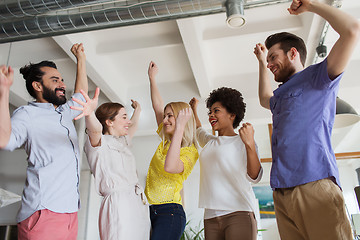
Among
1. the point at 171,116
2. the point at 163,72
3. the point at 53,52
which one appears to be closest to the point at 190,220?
the point at 163,72

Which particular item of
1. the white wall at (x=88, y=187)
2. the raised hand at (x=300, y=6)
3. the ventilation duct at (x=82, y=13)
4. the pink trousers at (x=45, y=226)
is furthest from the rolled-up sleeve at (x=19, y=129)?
the white wall at (x=88, y=187)

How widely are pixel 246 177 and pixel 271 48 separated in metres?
0.74

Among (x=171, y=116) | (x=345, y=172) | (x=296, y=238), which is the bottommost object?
(x=296, y=238)

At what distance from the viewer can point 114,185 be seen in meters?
1.85

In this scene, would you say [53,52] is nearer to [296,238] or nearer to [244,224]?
[244,224]

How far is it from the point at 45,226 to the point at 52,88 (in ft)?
2.64

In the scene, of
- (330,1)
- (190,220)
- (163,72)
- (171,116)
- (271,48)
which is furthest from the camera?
(190,220)

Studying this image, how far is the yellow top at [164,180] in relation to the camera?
1.95 meters

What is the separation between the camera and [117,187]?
1.86 m

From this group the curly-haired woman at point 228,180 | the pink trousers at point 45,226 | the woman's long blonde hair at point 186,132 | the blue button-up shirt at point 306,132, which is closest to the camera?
the blue button-up shirt at point 306,132

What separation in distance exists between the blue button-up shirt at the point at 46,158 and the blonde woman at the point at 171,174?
1.59 ft

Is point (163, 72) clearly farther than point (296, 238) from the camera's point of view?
Yes

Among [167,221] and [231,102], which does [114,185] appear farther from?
[231,102]

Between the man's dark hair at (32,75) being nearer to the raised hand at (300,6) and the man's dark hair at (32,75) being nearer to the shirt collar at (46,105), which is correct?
the shirt collar at (46,105)
